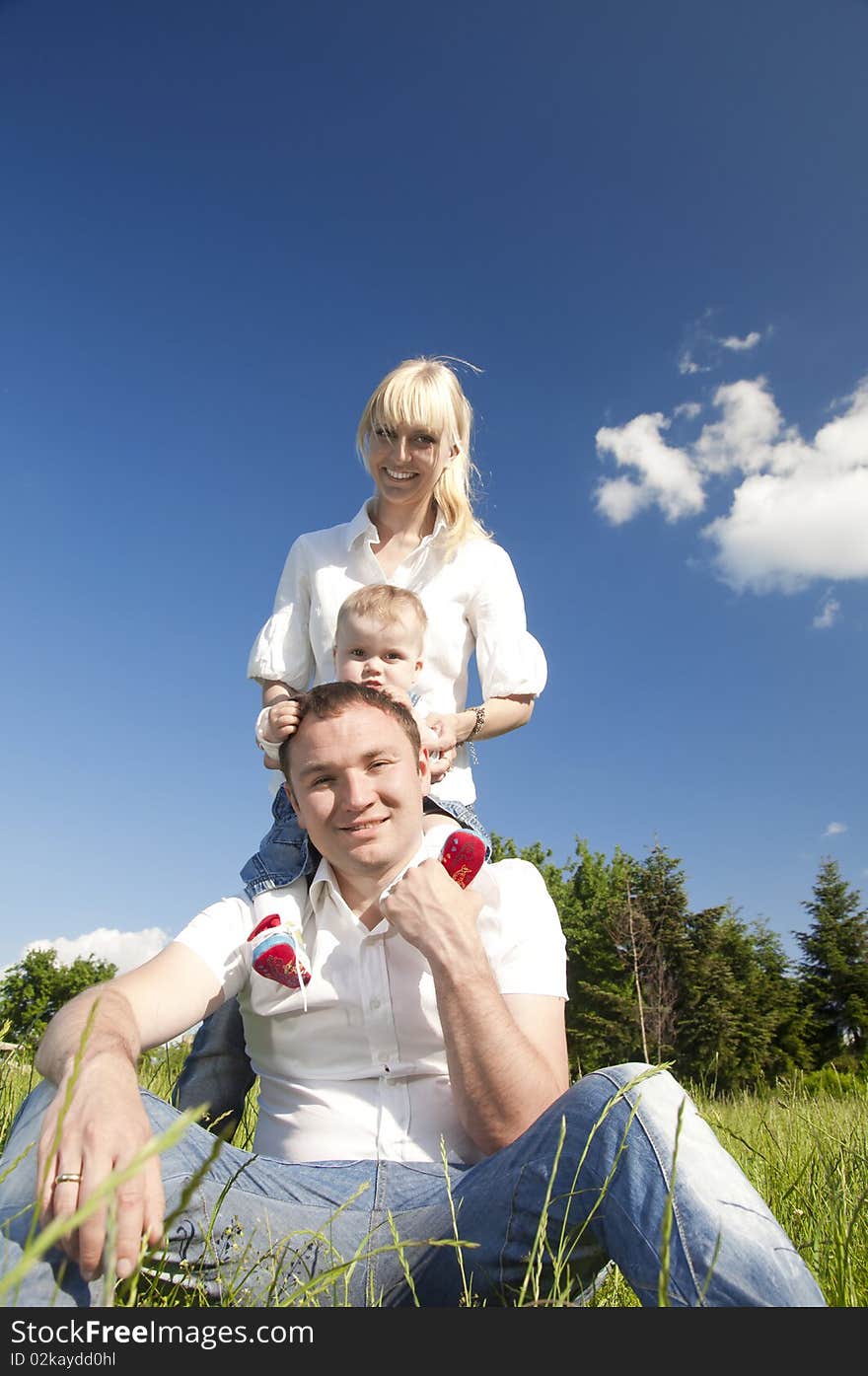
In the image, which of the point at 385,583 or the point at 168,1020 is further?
the point at 385,583

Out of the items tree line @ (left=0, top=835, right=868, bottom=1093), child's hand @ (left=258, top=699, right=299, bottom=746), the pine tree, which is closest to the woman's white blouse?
child's hand @ (left=258, top=699, right=299, bottom=746)

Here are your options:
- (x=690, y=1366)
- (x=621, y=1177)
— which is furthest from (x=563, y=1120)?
(x=690, y=1366)

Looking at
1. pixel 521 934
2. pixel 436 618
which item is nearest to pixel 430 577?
pixel 436 618

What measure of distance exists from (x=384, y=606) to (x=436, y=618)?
34 centimetres

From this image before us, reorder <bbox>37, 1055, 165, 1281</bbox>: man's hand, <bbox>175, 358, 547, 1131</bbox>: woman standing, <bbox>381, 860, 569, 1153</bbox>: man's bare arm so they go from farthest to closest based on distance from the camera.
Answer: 1. <bbox>175, 358, 547, 1131</bbox>: woman standing
2. <bbox>381, 860, 569, 1153</bbox>: man's bare arm
3. <bbox>37, 1055, 165, 1281</bbox>: man's hand

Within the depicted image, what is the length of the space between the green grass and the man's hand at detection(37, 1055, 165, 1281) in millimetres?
94

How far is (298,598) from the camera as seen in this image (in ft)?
14.6

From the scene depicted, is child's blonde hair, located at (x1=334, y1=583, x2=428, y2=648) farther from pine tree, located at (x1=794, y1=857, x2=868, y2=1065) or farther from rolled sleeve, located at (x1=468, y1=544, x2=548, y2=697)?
pine tree, located at (x1=794, y1=857, x2=868, y2=1065)

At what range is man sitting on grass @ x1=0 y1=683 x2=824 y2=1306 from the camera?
152 cm

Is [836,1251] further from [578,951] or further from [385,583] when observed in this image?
[578,951]

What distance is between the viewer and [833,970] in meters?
41.0

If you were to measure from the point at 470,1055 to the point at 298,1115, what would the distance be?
59cm

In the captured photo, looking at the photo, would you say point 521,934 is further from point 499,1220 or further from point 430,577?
point 430,577

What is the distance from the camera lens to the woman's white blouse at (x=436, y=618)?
407 cm
